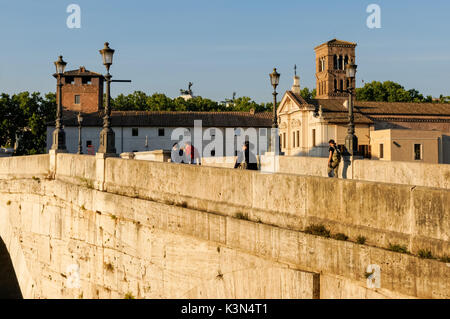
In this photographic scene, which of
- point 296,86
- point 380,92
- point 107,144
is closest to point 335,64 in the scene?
point 380,92

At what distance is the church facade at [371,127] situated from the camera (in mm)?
47656

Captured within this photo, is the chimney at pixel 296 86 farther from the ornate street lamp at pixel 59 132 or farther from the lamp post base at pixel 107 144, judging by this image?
the lamp post base at pixel 107 144

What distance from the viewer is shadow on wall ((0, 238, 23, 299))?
70.7 feet

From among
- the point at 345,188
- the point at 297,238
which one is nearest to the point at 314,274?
the point at 297,238

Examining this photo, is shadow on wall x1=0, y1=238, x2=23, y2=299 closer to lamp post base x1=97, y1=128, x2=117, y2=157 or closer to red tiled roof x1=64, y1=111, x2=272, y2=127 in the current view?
lamp post base x1=97, y1=128, x2=117, y2=157

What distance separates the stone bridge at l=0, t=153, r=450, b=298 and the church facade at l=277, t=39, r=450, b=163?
38258 mm

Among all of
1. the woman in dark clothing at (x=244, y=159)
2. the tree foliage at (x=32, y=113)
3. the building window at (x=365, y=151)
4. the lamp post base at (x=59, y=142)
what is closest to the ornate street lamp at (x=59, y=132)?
the lamp post base at (x=59, y=142)

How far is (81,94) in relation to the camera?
71.6m

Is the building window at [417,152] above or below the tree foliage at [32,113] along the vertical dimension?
below

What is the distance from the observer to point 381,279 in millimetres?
6281

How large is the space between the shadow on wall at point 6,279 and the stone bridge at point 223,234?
497 cm

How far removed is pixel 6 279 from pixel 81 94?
173ft
